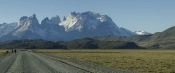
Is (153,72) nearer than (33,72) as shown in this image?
No

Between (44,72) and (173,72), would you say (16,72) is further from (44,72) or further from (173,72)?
(173,72)

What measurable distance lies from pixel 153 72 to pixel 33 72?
1312 centimetres

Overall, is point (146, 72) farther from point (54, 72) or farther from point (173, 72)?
point (54, 72)

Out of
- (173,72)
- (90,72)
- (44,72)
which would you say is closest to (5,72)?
(44,72)

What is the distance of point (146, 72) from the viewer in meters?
41.8

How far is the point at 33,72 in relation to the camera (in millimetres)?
37812

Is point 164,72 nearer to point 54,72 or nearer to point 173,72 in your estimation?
point 173,72

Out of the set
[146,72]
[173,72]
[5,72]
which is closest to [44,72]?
[5,72]

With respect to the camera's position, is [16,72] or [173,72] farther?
[173,72]

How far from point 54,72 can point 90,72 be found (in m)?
3.74

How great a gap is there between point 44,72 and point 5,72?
3981 mm

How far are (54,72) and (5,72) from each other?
499 cm

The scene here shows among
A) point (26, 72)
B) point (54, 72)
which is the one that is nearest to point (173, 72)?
point (54, 72)

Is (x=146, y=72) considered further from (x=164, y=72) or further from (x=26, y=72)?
(x=26, y=72)
